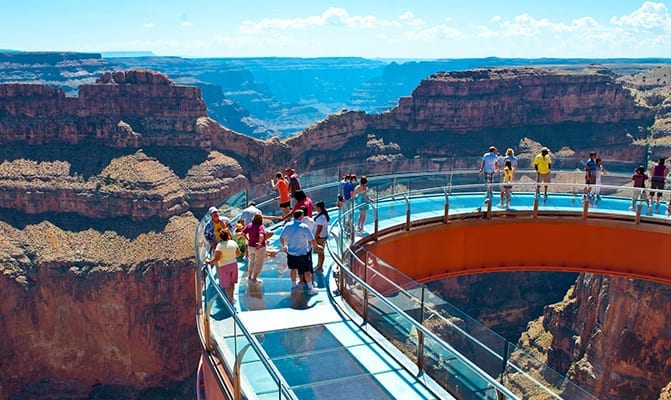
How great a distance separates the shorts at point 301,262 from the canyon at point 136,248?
1326 centimetres

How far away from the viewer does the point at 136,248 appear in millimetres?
49406

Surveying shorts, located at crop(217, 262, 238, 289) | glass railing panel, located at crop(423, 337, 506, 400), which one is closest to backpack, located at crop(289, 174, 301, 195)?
shorts, located at crop(217, 262, 238, 289)

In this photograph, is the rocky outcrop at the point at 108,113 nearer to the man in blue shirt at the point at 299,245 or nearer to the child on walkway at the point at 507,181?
the child on walkway at the point at 507,181

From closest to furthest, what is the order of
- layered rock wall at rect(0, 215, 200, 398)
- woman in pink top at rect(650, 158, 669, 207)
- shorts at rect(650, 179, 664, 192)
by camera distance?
woman in pink top at rect(650, 158, 669, 207) < shorts at rect(650, 179, 664, 192) < layered rock wall at rect(0, 215, 200, 398)

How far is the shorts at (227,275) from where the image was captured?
11.5m

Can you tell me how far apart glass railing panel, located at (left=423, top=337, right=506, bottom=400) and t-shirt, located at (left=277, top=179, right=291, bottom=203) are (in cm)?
830

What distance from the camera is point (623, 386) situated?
38.1 m

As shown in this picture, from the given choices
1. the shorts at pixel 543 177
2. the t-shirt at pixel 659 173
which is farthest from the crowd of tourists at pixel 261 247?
the t-shirt at pixel 659 173

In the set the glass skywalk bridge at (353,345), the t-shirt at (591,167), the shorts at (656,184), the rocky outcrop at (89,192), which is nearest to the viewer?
the glass skywalk bridge at (353,345)

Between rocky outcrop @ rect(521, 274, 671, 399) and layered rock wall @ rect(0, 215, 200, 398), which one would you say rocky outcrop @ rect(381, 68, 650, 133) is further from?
rocky outcrop @ rect(521, 274, 671, 399)

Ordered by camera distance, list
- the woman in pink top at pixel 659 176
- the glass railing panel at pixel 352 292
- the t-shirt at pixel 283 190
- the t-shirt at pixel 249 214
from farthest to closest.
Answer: the woman in pink top at pixel 659 176 < the t-shirt at pixel 283 190 < the t-shirt at pixel 249 214 < the glass railing panel at pixel 352 292

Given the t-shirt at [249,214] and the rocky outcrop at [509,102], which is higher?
the t-shirt at [249,214]

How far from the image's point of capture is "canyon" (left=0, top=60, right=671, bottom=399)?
1638 inches

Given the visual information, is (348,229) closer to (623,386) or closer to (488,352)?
(488,352)
